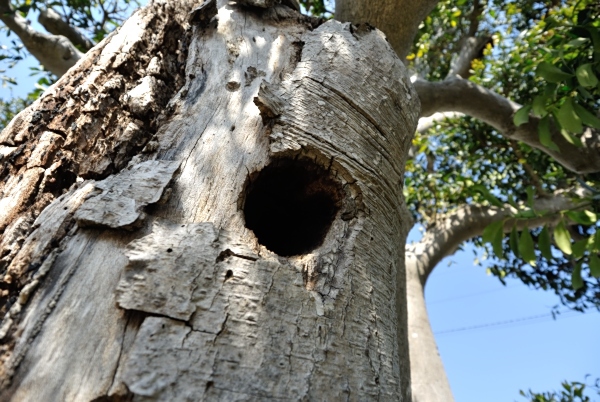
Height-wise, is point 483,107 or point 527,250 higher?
point 483,107

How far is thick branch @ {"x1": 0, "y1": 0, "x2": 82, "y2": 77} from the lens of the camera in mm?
3509

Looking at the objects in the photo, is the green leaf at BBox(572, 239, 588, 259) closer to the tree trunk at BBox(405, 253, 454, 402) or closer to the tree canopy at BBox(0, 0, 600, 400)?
the tree canopy at BBox(0, 0, 600, 400)

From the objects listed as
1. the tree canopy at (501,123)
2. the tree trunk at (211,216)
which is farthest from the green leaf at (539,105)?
the tree trunk at (211,216)

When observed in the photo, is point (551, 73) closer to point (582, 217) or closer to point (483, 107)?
point (582, 217)

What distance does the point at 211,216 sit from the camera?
1086 millimetres

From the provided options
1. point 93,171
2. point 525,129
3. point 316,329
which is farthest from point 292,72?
A: point 525,129

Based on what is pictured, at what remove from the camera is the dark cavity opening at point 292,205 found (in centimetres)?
129

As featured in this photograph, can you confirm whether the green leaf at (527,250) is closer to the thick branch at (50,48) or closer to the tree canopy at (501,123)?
the tree canopy at (501,123)

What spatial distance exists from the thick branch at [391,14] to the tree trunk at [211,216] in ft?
2.27

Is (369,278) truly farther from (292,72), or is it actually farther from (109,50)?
(109,50)

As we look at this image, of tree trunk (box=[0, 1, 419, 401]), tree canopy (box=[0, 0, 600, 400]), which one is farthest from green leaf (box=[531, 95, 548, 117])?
tree trunk (box=[0, 1, 419, 401])

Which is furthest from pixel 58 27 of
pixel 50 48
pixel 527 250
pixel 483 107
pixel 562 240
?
pixel 562 240

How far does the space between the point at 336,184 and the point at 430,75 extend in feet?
20.9

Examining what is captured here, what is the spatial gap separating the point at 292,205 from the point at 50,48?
2.94 m
